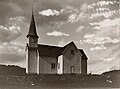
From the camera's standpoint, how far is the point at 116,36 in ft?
6.84

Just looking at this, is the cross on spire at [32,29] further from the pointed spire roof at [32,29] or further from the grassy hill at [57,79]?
the grassy hill at [57,79]

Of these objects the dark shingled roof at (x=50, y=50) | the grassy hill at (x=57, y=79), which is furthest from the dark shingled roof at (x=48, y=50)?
the grassy hill at (x=57, y=79)

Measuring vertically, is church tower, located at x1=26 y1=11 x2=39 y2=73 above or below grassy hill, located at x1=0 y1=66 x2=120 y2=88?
above

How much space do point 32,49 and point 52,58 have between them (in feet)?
0.73

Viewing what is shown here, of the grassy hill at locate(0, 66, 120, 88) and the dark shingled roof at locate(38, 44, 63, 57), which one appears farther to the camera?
the dark shingled roof at locate(38, 44, 63, 57)

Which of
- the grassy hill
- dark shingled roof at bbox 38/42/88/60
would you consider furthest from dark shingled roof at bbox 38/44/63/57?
the grassy hill

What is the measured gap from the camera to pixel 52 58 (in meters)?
1.95

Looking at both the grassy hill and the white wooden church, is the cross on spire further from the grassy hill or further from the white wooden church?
the grassy hill

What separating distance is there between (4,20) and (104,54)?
810 millimetres

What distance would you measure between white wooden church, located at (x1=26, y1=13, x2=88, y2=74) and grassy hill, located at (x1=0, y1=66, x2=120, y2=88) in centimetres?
4

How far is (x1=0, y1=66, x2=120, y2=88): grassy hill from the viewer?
170cm

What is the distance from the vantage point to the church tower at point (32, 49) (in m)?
1.73

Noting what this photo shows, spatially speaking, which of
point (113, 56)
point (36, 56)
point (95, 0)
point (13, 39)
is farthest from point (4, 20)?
point (113, 56)

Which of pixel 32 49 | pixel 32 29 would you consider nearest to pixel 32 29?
pixel 32 29
